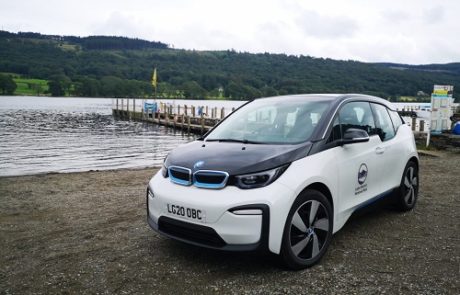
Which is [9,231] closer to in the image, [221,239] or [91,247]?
[91,247]

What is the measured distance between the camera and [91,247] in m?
4.74

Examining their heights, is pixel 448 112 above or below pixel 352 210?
above

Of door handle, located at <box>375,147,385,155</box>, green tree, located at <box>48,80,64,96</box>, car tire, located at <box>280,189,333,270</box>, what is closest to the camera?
car tire, located at <box>280,189,333,270</box>

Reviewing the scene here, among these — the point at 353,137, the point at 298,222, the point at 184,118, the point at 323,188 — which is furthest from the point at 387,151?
the point at 184,118

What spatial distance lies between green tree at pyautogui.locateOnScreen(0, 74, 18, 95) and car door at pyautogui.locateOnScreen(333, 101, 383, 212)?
442 ft

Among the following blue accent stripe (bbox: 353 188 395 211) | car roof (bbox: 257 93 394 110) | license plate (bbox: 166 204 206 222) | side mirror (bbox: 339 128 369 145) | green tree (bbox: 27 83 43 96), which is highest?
green tree (bbox: 27 83 43 96)

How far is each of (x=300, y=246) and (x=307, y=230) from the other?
170mm

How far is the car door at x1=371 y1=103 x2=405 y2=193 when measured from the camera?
5.24 metres

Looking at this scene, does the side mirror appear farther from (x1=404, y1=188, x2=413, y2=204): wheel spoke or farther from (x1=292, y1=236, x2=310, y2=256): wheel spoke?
(x1=404, y1=188, x2=413, y2=204): wheel spoke

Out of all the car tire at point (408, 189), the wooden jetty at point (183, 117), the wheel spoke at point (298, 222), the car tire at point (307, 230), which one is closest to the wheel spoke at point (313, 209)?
the car tire at point (307, 230)

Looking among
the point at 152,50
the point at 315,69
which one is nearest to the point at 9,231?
the point at 315,69

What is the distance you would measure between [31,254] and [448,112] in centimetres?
1572

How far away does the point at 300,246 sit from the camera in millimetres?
3906

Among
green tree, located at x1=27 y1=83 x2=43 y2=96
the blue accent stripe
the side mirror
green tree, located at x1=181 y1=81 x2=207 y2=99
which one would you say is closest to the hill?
green tree, located at x1=181 y1=81 x2=207 y2=99
